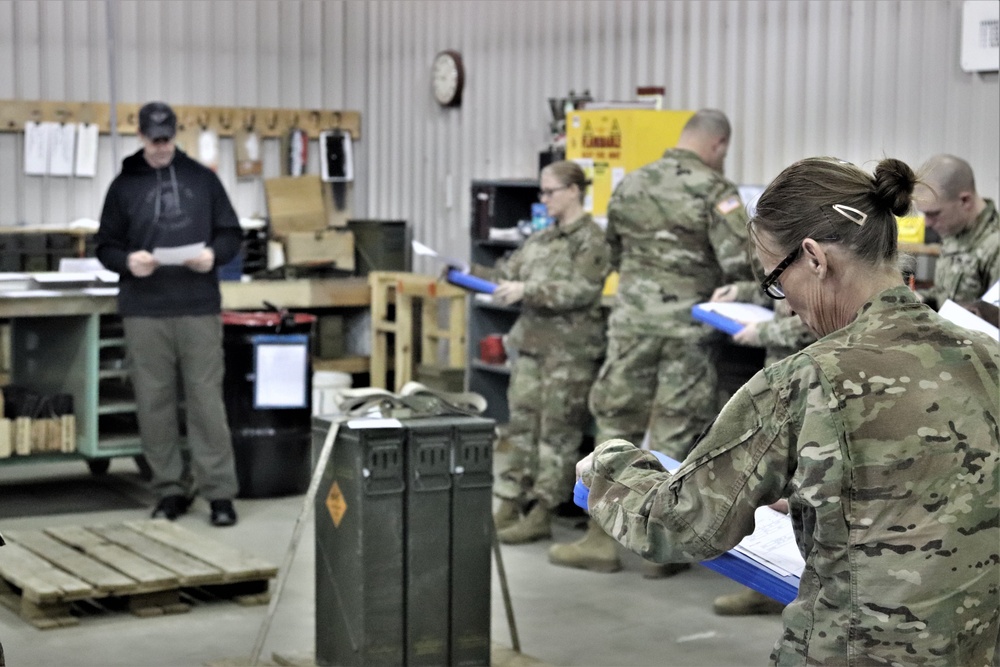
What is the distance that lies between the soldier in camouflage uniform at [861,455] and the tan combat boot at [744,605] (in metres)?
3.04

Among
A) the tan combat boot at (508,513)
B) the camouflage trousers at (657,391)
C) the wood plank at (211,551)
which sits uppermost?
the camouflage trousers at (657,391)

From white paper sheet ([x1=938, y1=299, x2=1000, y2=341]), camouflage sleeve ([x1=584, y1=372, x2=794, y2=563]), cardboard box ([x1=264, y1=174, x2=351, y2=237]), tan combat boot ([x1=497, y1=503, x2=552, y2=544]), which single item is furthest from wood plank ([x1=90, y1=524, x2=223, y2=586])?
cardboard box ([x1=264, y1=174, x2=351, y2=237])

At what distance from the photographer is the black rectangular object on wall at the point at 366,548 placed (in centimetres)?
410

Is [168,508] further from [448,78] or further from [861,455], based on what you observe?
[861,455]

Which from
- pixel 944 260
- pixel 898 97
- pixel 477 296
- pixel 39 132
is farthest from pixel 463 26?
pixel 944 260

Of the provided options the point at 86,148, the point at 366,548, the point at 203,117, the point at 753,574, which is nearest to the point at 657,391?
the point at 366,548

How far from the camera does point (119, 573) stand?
4945mm

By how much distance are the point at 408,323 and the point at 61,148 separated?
279 centimetres

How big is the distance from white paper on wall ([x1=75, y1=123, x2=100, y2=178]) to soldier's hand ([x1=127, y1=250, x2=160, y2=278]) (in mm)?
3648

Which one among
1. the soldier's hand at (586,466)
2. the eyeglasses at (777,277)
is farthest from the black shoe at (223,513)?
the eyeglasses at (777,277)

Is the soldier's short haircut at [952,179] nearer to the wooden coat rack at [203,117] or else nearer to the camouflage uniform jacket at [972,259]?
the camouflage uniform jacket at [972,259]

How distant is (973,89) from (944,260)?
1.48 meters

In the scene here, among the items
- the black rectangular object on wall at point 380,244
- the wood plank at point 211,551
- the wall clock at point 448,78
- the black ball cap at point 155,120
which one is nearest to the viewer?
the wood plank at point 211,551

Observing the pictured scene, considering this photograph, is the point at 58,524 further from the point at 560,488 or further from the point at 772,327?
the point at 772,327
